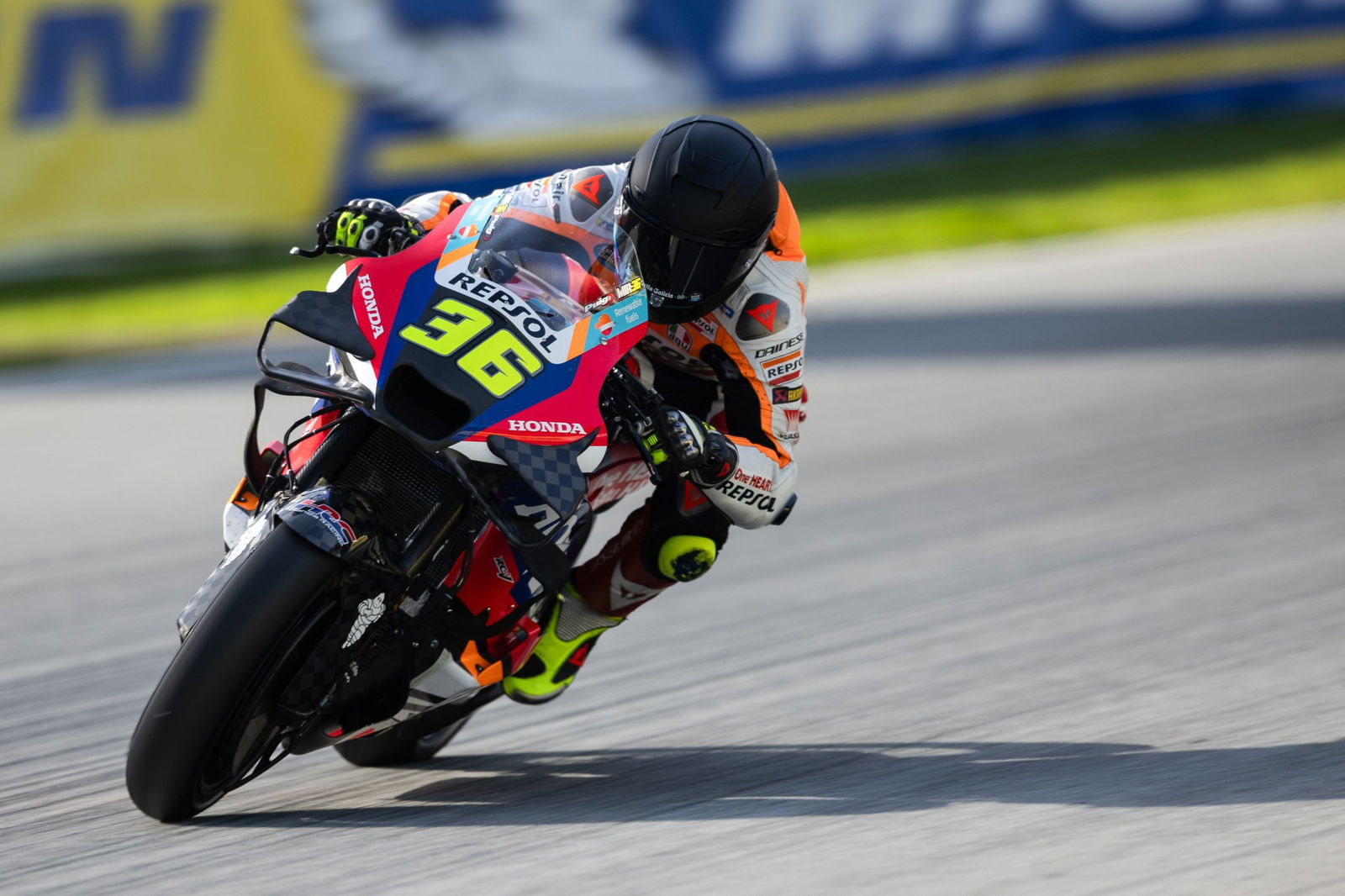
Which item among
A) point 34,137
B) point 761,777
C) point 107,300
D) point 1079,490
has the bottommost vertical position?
point 107,300

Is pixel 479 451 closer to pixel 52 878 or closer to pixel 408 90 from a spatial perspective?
pixel 52 878

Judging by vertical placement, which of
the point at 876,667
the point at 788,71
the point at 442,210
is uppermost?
the point at 442,210

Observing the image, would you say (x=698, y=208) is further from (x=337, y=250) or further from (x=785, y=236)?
(x=337, y=250)

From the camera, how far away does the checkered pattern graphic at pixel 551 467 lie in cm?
338

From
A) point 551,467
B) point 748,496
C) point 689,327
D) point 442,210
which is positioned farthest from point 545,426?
point 442,210

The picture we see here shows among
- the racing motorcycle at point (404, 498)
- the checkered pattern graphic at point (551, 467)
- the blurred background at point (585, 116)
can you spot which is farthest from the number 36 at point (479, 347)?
the blurred background at point (585, 116)

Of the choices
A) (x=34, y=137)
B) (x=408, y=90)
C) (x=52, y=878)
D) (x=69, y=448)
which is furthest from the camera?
(x=408, y=90)

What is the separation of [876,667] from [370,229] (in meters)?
2.08

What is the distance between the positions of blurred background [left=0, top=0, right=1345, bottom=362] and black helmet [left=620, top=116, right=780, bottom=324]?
24.9 feet

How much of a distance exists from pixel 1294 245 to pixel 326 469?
1029 cm

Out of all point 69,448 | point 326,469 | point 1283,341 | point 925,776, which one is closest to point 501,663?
point 326,469

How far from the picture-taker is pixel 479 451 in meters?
3.38

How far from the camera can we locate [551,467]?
343 cm

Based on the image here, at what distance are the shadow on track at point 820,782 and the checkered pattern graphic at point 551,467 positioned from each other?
713 millimetres
